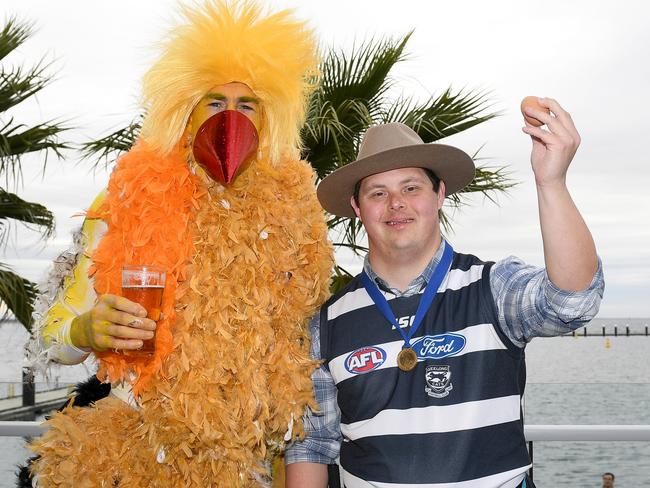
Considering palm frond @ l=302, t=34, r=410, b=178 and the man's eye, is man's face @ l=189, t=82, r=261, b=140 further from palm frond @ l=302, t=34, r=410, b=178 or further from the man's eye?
palm frond @ l=302, t=34, r=410, b=178

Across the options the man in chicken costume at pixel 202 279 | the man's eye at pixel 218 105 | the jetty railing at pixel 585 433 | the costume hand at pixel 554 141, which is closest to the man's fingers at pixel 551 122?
the costume hand at pixel 554 141

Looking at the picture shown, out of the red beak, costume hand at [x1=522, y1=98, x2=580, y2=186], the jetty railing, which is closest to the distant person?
the jetty railing

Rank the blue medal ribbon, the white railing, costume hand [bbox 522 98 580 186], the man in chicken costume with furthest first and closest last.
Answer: the white railing
the blue medal ribbon
the man in chicken costume
costume hand [bbox 522 98 580 186]

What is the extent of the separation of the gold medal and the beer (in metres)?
0.62

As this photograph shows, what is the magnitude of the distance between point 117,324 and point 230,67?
72 cm

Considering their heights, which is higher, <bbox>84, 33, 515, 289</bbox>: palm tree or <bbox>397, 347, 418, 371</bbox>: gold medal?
<bbox>84, 33, 515, 289</bbox>: palm tree

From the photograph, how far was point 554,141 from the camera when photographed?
1417mm

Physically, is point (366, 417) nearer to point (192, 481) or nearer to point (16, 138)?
point (192, 481)

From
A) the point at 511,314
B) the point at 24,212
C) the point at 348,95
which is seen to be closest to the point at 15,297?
the point at 24,212

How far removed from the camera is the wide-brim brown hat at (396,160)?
6.15 ft

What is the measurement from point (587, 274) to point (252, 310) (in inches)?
31.5

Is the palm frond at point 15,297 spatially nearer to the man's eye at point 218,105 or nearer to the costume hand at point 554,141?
the man's eye at point 218,105

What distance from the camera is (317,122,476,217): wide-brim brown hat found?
73.8 inches

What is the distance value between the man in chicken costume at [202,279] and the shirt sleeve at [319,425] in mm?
59
